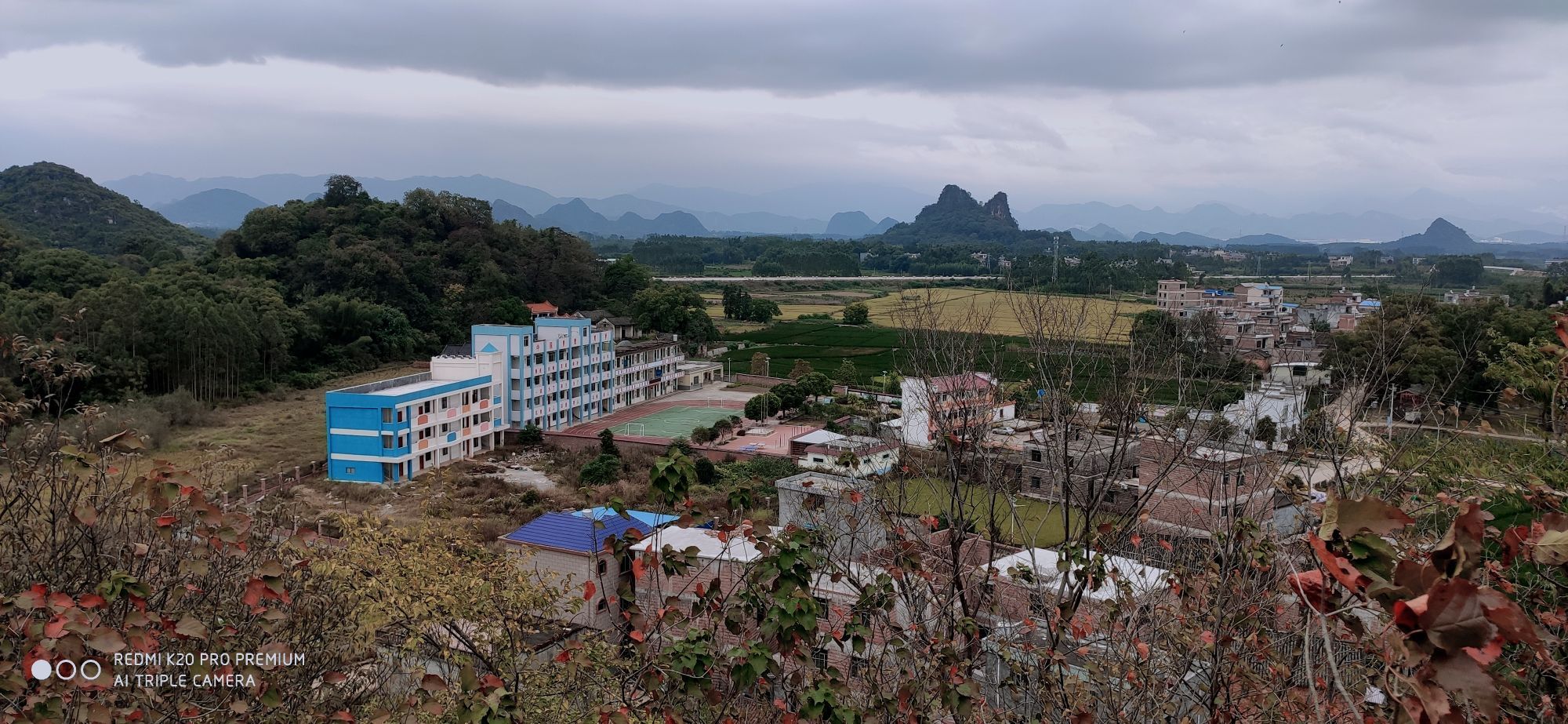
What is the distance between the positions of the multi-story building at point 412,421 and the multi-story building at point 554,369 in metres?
0.51

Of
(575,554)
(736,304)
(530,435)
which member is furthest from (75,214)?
(575,554)

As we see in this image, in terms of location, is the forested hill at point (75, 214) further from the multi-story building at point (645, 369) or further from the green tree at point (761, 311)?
the multi-story building at point (645, 369)

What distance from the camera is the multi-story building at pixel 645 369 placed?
2159 cm

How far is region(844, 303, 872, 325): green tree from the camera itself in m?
34.7

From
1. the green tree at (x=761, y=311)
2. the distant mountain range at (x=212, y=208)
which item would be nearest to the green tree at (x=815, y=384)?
the green tree at (x=761, y=311)

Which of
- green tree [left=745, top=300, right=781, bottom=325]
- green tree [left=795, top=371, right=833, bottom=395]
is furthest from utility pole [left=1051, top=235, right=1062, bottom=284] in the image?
green tree [left=745, top=300, right=781, bottom=325]

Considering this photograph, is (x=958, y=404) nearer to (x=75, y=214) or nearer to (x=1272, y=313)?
(x=1272, y=313)

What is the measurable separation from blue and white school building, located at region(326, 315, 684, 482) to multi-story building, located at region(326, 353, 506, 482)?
0.05ft

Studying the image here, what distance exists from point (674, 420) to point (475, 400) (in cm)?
454

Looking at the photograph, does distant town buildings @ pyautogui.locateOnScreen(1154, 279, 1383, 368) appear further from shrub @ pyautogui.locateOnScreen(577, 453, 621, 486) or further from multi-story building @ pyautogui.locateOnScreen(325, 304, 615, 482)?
multi-story building @ pyautogui.locateOnScreen(325, 304, 615, 482)

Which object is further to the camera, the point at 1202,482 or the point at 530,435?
the point at 530,435

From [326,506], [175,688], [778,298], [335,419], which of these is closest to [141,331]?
[335,419]

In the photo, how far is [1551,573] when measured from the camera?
2.85m

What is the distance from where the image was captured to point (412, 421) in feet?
47.5
